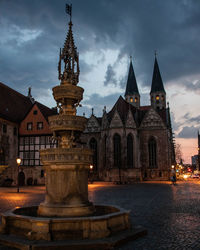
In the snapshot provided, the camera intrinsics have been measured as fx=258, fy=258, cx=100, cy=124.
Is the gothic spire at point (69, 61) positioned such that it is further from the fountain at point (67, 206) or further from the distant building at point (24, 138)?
the distant building at point (24, 138)

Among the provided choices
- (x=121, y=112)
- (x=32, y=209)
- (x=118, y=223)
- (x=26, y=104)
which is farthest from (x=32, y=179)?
(x=118, y=223)

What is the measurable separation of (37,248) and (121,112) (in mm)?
46683

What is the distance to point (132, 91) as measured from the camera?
8431 centimetres

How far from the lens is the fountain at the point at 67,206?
6.91 m

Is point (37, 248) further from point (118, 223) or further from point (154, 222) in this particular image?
point (154, 222)

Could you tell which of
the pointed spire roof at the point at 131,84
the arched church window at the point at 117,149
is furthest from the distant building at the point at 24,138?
the pointed spire roof at the point at 131,84

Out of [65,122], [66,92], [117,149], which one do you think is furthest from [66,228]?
[117,149]

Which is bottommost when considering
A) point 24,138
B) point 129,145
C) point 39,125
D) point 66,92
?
point 129,145

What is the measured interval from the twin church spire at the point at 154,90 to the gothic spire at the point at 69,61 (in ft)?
236

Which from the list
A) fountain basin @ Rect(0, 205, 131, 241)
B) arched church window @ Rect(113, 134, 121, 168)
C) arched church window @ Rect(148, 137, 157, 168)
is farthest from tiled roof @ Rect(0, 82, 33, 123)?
fountain basin @ Rect(0, 205, 131, 241)

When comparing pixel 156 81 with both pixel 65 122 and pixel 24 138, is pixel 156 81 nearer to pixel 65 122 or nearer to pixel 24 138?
pixel 24 138

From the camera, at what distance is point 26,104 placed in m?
46.1

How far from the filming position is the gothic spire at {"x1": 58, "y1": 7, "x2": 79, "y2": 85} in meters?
9.77

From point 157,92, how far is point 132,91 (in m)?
8.63
